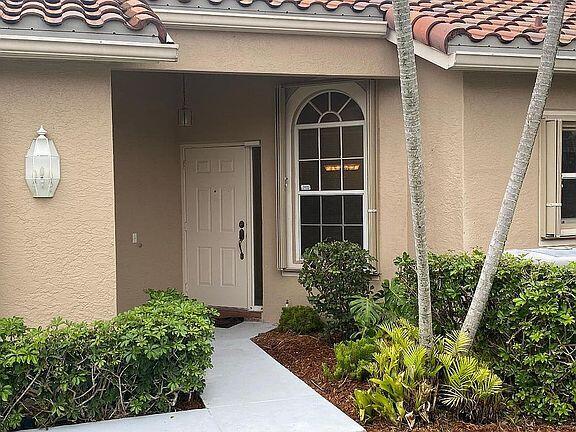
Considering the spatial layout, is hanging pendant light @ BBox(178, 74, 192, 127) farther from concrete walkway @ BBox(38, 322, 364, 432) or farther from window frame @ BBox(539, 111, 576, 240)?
window frame @ BBox(539, 111, 576, 240)

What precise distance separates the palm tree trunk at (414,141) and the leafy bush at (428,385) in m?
0.21

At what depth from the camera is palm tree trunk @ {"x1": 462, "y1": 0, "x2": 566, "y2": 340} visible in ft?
19.7

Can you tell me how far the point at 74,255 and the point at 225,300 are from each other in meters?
4.27

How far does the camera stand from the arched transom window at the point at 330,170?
9.52 metres

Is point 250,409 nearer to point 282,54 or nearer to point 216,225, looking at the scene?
point 282,54

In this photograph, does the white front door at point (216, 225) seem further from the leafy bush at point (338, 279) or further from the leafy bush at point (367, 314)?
the leafy bush at point (367, 314)

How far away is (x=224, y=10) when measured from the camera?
7.89m

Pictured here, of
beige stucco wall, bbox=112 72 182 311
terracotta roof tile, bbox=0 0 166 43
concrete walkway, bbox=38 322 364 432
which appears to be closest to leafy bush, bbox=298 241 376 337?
concrete walkway, bbox=38 322 364 432

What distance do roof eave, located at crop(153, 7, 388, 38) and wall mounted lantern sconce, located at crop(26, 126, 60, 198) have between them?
1.92 meters

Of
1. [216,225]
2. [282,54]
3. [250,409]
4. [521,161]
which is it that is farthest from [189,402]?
[216,225]

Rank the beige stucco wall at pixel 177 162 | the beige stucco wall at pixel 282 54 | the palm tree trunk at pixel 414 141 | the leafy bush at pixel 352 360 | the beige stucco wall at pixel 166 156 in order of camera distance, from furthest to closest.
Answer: the beige stucco wall at pixel 166 156, the beige stucco wall at pixel 177 162, the beige stucco wall at pixel 282 54, the leafy bush at pixel 352 360, the palm tree trunk at pixel 414 141

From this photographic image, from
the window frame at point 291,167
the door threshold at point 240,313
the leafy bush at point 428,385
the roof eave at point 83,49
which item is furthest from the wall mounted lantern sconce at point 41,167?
the door threshold at point 240,313

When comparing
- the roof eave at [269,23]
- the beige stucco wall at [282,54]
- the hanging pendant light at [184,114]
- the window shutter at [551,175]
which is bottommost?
the window shutter at [551,175]

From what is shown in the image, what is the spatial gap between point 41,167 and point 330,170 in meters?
4.11
